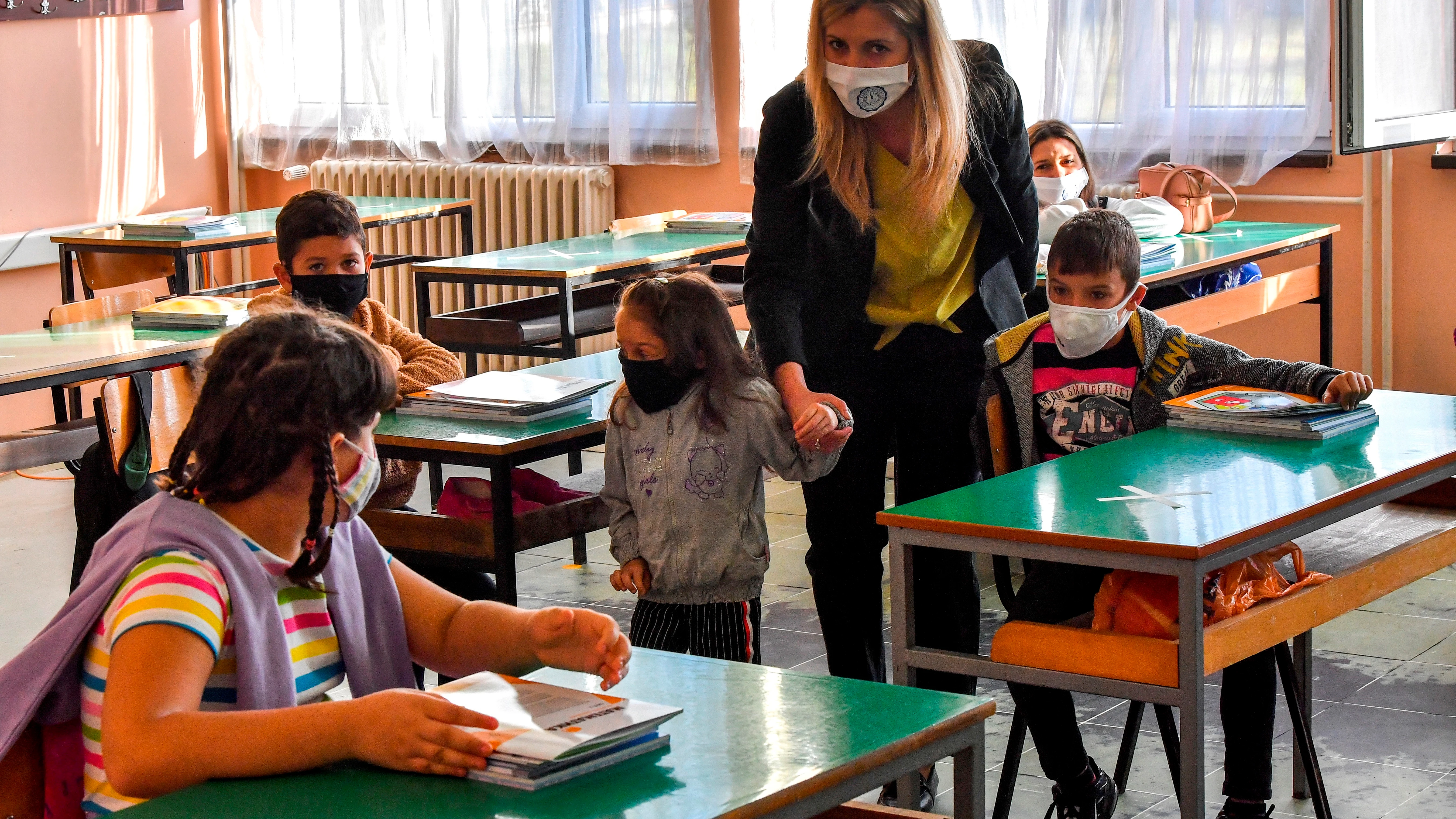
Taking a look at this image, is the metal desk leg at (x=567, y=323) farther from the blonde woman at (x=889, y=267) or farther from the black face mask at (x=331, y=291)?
the blonde woman at (x=889, y=267)

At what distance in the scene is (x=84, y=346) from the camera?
371 cm

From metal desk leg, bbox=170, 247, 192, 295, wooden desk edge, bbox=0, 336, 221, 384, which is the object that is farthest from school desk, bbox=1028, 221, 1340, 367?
metal desk leg, bbox=170, 247, 192, 295

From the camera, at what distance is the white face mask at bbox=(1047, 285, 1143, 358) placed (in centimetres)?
252

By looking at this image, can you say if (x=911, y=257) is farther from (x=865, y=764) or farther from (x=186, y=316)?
(x=186, y=316)

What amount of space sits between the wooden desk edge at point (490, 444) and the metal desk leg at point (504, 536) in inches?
1.6

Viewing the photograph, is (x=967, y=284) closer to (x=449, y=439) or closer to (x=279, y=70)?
(x=449, y=439)

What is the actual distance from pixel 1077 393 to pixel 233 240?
361 cm

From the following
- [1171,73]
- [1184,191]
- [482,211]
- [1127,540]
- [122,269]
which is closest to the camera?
[1127,540]

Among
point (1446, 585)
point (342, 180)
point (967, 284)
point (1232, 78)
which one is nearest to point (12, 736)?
point (967, 284)

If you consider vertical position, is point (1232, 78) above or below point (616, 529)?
above

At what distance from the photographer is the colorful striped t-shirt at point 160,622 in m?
1.30

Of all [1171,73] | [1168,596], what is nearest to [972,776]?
[1168,596]

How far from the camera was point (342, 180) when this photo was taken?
720 cm

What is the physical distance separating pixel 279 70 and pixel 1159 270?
461 cm
